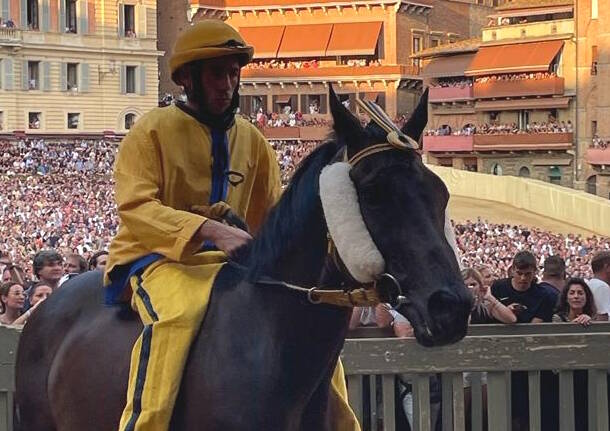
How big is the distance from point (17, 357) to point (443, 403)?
6.64 ft

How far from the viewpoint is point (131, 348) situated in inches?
172

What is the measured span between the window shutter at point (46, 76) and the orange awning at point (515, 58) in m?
21.9

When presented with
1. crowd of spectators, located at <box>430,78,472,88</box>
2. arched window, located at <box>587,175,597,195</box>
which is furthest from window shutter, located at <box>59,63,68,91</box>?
arched window, located at <box>587,175,597,195</box>

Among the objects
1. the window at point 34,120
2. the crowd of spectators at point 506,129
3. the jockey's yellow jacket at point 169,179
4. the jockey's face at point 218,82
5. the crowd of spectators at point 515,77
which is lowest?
the jockey's yellow jacket at point 169,179

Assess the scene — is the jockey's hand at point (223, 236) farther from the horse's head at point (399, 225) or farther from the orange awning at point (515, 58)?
the orange awning at point (515, 58)

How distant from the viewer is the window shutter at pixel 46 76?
67562mm

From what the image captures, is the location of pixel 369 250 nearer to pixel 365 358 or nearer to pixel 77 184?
pixel 365 358

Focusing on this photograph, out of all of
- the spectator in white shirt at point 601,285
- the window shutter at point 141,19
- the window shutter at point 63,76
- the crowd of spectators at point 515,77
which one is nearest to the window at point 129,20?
the window shutter at point 141,19

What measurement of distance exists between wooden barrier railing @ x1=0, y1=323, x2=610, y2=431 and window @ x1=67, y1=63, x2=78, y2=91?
64985mm

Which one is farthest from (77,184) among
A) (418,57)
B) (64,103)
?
(418,57)

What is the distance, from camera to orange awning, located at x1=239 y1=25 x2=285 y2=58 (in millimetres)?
72562

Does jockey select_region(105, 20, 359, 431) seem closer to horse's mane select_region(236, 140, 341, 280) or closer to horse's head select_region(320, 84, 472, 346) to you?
horse's mane select_region(236, 140, 341, 280)

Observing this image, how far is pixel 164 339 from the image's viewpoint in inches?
162

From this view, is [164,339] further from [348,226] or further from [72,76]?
[72,76]
